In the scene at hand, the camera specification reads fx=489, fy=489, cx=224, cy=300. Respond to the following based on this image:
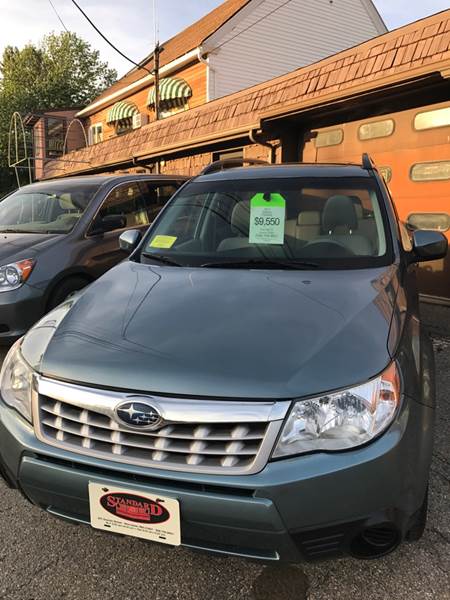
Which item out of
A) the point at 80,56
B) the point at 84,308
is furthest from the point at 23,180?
the point at 84,308

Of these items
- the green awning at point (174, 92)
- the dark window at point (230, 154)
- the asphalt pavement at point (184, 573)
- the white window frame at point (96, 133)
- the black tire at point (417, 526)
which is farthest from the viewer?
the white window frame at point (96, 133)

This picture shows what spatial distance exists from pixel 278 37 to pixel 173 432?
18439 mm

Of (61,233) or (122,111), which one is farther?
(122,111)

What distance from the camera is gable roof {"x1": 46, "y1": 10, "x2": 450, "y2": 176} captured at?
579 cm

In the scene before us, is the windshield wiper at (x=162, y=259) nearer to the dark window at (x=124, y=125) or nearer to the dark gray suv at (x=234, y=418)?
the dark gray suv at (x=234, y=418)

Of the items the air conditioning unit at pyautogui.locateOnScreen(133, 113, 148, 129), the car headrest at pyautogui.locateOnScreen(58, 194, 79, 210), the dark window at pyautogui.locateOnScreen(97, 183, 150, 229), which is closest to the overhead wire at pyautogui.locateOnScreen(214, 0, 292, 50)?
the air conditioning unit at pyautogui.locateOnScreen(133, 113, 148, 129)

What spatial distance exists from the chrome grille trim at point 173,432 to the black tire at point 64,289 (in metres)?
2.79

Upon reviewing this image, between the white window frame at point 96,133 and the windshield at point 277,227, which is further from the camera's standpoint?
the white window frame at point 96,133

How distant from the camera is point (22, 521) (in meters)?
2.33

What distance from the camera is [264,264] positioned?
101 inches

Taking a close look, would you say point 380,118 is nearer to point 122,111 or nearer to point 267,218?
point 267,218

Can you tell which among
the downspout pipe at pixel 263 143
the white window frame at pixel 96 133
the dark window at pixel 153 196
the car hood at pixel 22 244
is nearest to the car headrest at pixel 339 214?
the car hood at pixel 22 244

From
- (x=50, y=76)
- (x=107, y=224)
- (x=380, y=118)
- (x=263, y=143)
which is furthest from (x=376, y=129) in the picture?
(x=50, y=76)

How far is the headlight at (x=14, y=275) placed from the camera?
4.11 metres
